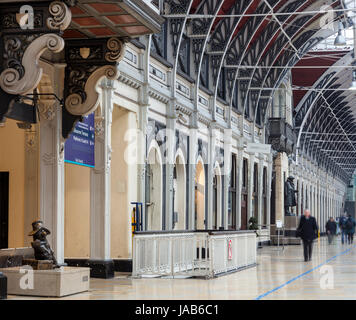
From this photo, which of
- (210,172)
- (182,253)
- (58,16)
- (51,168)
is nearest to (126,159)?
(182,253)

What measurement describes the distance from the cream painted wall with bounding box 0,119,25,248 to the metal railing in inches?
109

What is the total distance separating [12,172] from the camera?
61.6 feet

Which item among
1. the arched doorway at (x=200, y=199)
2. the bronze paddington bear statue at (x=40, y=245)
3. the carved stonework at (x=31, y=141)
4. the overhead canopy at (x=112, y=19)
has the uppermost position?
the overhead canopy at (x=112, y=19)

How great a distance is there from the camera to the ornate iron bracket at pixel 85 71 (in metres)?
16.3

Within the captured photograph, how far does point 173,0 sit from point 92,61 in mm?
10302

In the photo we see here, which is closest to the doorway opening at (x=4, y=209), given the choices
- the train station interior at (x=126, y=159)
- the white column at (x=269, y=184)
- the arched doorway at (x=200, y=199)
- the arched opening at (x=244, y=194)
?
the train station interior at (x=126, y=159)

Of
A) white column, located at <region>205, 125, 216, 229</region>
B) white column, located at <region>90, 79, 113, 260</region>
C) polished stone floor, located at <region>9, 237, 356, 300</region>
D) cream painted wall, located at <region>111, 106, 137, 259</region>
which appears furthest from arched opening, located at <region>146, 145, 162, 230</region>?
white column, located at <region>205, 125, 216, 229</region>

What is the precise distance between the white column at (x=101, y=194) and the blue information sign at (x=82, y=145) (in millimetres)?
182

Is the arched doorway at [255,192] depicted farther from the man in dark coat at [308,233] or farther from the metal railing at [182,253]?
the metal railing at [182,253]

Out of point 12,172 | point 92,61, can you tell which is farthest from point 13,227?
point 92,61

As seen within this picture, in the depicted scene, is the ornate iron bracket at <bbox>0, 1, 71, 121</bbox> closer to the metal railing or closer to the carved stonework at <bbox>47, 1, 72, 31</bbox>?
the carved stonework at <bbox>47, 1, 72, 31</bbox>

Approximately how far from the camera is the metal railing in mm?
19578

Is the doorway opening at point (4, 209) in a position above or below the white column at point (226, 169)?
below

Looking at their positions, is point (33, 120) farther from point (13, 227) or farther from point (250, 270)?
point (250, 270)
